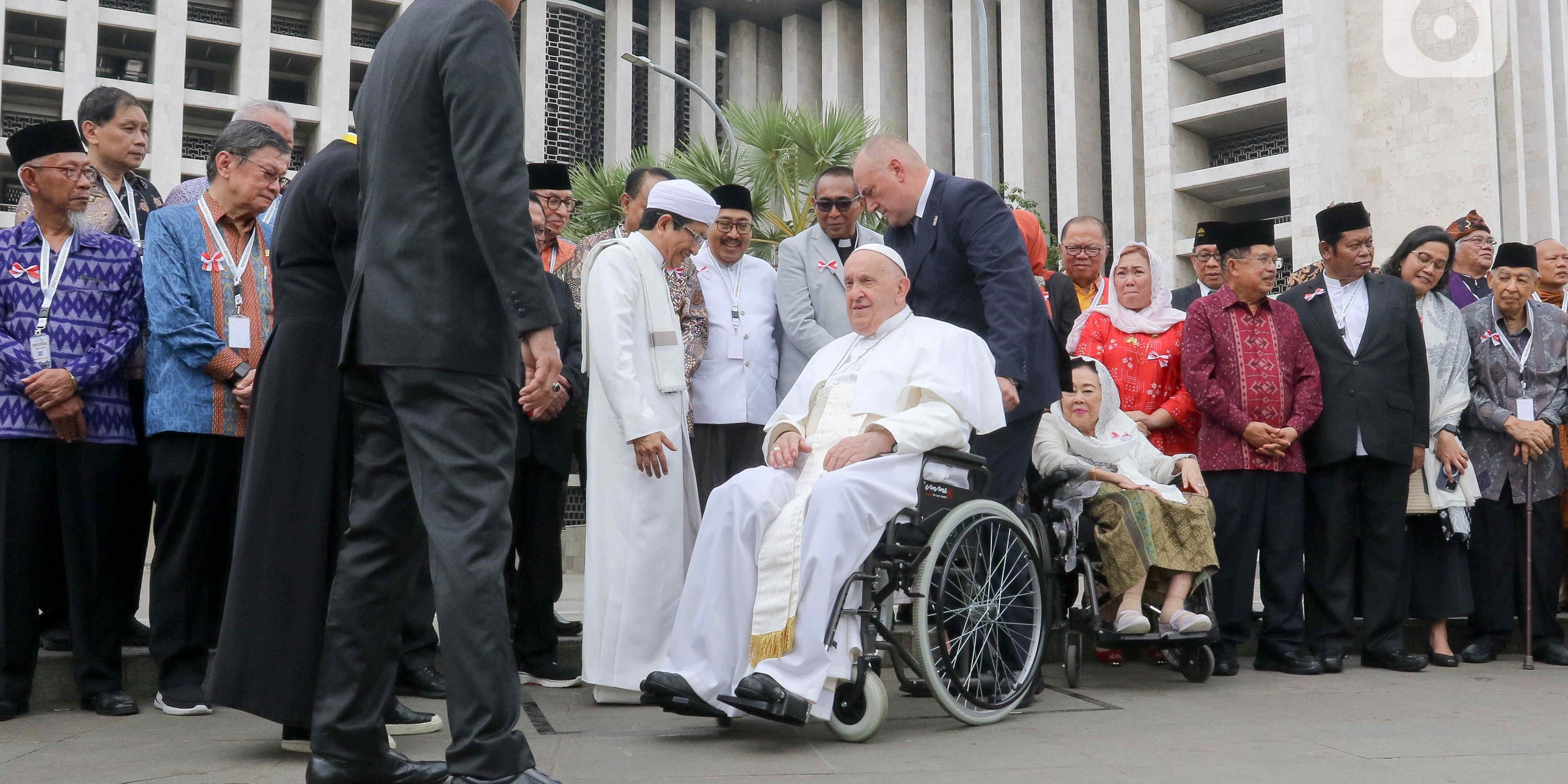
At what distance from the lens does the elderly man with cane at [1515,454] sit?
627 cm

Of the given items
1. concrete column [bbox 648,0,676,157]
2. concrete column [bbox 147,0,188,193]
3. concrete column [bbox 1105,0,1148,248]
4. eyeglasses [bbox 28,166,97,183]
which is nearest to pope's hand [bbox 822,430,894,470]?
eyeglasses [bbox 28,166,97,183]

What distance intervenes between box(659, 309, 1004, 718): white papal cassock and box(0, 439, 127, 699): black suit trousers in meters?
1.99

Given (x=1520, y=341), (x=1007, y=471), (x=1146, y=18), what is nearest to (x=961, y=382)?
(x=1007, y=471)

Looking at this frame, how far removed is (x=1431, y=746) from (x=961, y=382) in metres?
1.78

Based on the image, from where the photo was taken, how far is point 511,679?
111 inches

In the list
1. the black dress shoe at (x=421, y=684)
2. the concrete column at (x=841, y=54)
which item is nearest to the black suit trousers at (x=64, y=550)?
the black dress shoe at (x=421, y=684)

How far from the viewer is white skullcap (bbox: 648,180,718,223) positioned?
4.92 metres

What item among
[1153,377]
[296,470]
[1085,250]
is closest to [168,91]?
[1085,250]

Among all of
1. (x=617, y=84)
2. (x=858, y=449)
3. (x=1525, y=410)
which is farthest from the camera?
(x=617, y=84)

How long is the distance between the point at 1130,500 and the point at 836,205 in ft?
6.40

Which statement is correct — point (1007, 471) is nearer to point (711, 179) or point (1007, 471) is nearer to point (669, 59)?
point (711, 179)

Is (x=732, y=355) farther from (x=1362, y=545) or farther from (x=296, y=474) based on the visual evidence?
(x=1362, y=545)

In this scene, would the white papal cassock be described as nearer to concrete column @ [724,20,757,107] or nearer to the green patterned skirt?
the green patterned skirt

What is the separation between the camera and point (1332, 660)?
5.75m
